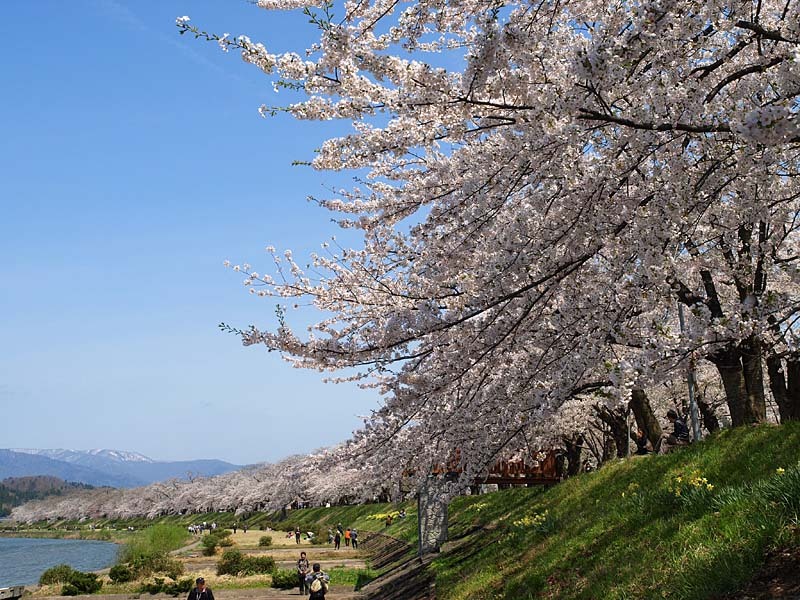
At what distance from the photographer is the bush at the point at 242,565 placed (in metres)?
30.9

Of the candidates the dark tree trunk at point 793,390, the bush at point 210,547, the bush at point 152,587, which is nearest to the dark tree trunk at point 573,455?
the dark tree trunk at point 793,390

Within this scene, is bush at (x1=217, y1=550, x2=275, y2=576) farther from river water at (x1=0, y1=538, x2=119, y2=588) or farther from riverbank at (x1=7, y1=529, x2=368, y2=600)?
river water at (x1=0, y1=538, x2=119, y2=588)

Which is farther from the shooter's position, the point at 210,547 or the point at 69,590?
the point at 210,547

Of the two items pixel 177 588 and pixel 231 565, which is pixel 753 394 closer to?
pixel 177 588

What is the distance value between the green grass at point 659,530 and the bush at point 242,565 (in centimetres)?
1996

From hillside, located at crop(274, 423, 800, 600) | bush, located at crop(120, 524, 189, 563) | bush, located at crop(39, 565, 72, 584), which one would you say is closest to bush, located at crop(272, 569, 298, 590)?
bush, located at crop(39, 565, 72, 584)

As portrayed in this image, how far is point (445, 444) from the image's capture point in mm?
9906

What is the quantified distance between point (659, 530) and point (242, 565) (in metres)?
28.2

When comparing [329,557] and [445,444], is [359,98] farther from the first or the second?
[329,557]

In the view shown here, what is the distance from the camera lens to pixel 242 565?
3127 centimetres

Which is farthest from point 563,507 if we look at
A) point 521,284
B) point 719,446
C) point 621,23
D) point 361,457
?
point 621,23

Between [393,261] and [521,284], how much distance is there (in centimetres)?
266

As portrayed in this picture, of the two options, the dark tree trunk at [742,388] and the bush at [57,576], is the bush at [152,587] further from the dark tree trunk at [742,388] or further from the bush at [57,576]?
the dark tree trunk at [742,388]

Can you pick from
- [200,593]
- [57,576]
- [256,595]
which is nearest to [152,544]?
[57,576]
